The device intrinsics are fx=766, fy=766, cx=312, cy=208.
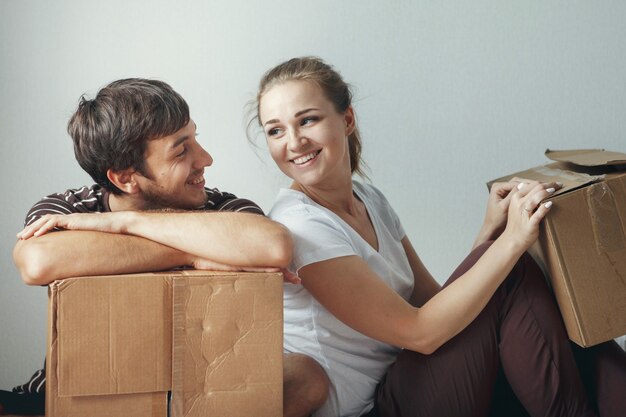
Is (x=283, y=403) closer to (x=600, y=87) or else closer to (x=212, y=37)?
(x=212, y=37)

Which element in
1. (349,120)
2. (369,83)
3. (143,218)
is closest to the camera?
(143,218)

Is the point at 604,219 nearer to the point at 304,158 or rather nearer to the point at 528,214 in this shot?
the point at 528,214

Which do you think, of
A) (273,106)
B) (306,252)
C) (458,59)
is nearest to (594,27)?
(458,59)

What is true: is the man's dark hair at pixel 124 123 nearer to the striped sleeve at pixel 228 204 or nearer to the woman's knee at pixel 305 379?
the striped sleeve at pixel 228 204

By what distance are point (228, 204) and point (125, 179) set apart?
213 millimetres

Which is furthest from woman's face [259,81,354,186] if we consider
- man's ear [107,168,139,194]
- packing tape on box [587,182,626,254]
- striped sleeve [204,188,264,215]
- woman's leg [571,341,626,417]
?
woman's leg [571,341,626,417]

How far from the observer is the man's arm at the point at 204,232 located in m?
1.23

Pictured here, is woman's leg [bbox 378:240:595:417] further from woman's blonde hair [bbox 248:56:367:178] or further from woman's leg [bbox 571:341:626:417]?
woman's blonde hair [bbox 248:56:367:178]

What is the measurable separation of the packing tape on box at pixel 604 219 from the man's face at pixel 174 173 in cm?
Answer: 75

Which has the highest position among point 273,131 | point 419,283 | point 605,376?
point 273,131

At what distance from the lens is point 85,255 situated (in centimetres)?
117

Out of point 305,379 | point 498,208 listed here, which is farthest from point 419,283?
point 305,379

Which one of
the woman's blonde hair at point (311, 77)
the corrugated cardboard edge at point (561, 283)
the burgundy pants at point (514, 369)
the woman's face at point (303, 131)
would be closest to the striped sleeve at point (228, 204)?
the woman's face at point (303, 131)

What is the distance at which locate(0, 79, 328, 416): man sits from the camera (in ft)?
3.91
